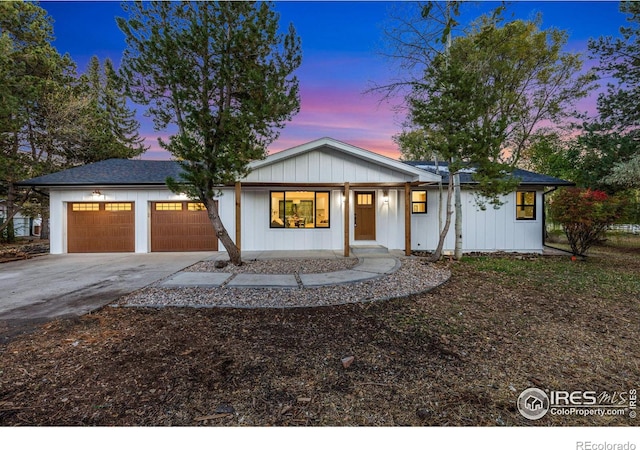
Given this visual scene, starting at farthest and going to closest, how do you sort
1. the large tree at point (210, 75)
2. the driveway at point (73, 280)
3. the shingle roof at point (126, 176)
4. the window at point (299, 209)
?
the window at point (299, 209) < the shingle roof at point (126, 176) < the large tree at point (210, 75) < the driveway at point (73, 280)

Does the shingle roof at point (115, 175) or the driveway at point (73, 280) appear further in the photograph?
the shingle roof at point (115, 175)

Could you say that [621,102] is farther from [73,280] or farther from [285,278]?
A: [73,280]

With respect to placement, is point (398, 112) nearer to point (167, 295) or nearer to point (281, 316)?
point (281, 316)

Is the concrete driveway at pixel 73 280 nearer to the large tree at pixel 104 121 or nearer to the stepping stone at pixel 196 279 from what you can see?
the stepping stone at pixel 196 279

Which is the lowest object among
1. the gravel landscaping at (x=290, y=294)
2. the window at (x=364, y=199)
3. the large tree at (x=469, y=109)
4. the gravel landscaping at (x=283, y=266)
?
the gravel landscaping at (x=290, y=294)

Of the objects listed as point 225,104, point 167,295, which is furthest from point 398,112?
point 167,295

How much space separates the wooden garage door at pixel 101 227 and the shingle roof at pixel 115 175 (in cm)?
85

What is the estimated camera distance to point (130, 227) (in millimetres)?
10227

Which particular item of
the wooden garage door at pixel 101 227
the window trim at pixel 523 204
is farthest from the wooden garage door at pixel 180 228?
the window trim at pixel 523 204

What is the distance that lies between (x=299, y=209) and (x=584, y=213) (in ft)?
29.7

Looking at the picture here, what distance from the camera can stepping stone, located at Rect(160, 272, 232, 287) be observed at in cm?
548

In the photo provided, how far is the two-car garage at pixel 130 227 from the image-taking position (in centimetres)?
1020

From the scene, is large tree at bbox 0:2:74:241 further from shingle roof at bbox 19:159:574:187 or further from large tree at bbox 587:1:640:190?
large tree at bbox 587:1:640:190

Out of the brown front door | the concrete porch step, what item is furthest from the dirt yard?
the brown front door
